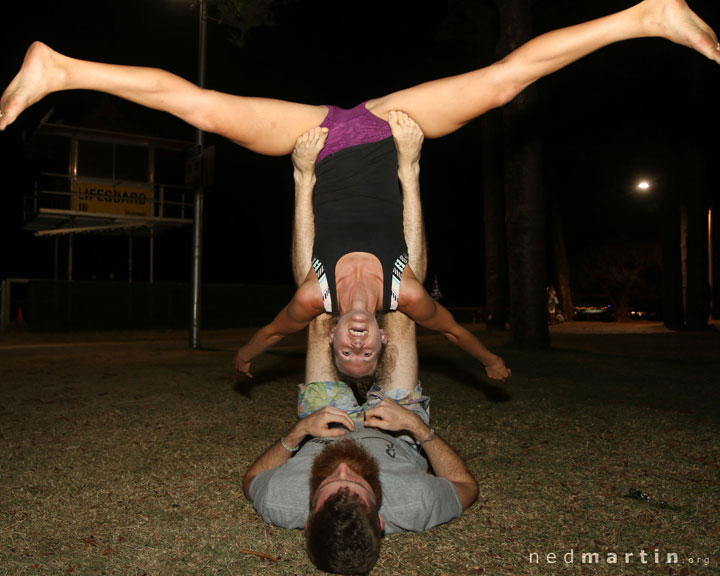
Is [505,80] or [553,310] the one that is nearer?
[505,80]

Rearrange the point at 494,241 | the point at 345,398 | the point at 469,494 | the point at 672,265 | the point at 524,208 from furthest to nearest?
the point at 672,265 → the point at 494,241 → the point at 524,208 → the point at 345,398 → the point at 469,494

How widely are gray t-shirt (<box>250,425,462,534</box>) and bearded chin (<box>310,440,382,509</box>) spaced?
0.57 feet

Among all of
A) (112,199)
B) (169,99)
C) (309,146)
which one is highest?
(112,199)

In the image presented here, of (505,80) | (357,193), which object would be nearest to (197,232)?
(357,193)

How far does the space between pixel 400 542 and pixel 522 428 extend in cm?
283

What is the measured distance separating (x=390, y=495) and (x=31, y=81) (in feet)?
10.6

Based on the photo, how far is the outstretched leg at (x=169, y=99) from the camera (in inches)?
138

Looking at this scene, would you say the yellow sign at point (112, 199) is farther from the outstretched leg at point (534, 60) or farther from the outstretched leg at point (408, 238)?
the outstretched leg at point (534, 60)

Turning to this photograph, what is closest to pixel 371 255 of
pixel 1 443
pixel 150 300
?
pixel 1 443

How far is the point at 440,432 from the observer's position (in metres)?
5.46

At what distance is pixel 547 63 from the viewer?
390cm

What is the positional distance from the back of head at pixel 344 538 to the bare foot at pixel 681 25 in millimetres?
3325

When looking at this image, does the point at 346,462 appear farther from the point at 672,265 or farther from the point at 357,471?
the point at 672,265

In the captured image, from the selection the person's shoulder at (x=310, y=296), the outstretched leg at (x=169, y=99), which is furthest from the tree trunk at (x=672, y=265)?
the person's shoulder at (x=310, y=296)
